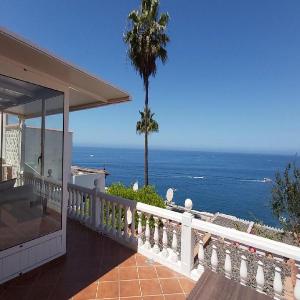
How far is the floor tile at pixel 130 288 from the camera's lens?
2.90 m

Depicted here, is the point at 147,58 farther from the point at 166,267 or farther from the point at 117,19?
the point at 166,267

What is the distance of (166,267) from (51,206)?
80.8 inches

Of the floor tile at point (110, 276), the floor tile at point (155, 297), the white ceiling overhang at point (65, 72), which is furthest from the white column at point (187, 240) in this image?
the white ceiling overhang at point (65, 72)

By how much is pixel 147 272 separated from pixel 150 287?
40cm

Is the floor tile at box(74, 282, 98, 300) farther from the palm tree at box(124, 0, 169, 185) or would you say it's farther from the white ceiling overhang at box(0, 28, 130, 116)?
the palm tree at box(124, 0, 169, 185)

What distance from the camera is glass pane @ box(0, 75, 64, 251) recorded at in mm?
3359

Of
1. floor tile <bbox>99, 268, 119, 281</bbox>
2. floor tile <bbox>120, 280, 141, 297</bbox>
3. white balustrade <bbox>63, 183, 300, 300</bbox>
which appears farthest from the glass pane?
floor tile <bbox>120, 280, 141, 297</bbox>

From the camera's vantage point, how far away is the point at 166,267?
361cm

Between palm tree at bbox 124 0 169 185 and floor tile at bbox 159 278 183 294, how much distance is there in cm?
1066

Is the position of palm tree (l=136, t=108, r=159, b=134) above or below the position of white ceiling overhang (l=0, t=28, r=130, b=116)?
above

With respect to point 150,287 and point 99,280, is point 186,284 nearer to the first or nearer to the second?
point 150,287

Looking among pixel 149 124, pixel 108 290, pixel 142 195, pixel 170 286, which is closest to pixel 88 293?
pixel 108 290

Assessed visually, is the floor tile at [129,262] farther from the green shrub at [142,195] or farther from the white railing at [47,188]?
the green shrub at [142,195]

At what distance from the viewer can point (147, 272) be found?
3.45 metres
